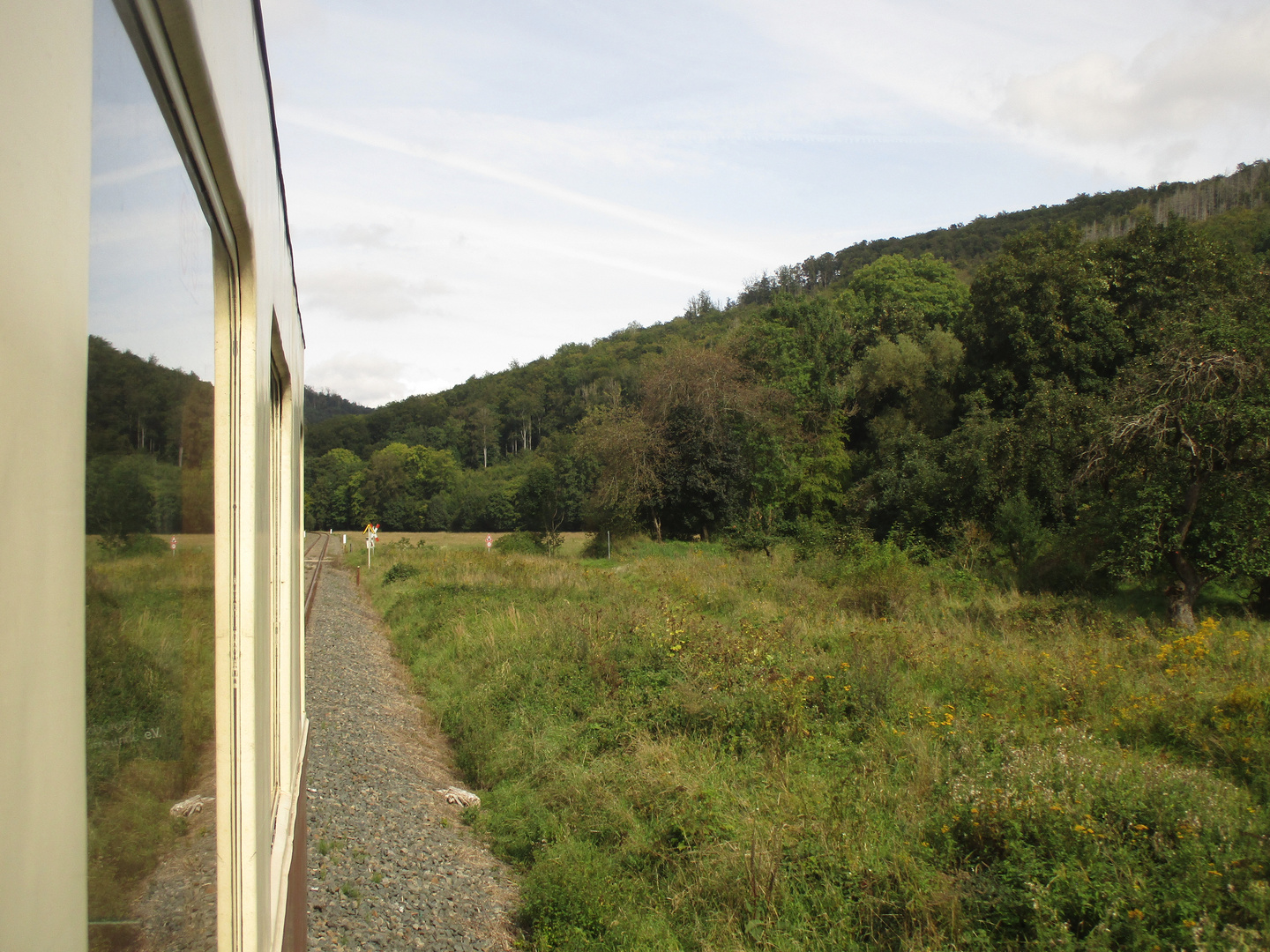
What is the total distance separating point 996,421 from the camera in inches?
1040

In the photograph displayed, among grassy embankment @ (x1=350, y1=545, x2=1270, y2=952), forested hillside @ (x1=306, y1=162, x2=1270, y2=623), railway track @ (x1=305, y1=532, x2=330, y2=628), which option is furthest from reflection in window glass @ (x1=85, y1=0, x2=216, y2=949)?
railway track @ (x1=305, y1=532, x2=330, y2=628)

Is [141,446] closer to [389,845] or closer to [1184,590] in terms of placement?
[389,845]

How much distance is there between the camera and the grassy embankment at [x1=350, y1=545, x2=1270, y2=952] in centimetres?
485

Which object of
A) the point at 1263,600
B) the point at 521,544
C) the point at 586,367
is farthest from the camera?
the point at 586,367

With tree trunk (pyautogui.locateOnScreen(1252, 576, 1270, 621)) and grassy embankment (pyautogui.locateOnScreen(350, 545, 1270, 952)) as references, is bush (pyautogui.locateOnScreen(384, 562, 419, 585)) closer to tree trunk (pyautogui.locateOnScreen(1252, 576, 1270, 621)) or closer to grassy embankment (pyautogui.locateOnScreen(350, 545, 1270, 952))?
grassy embankment (pyautogui.locateOnScreen(350, 545, 1270, 952))

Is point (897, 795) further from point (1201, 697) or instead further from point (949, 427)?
point (949, 427)

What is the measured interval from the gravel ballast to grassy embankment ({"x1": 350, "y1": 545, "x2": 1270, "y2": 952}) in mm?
328

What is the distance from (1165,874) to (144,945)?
549cm

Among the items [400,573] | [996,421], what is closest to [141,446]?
[400,573]

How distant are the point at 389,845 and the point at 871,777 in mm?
3763

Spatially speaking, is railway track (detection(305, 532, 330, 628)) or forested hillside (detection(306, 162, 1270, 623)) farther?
railway track (detection(305, 532, 330, 628))

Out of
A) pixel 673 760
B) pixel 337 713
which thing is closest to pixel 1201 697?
pixel 673 760

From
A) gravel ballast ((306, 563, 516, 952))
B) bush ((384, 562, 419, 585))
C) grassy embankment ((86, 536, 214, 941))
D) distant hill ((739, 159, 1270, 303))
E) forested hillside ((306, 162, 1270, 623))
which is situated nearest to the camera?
grassy embankment ((86, 536, 214, 941))

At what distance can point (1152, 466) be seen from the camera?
12438 millimetres
